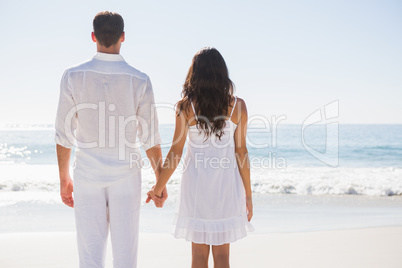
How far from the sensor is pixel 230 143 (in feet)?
8.91

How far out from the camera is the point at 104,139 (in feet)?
7.50

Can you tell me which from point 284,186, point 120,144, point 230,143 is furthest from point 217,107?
point 284,186

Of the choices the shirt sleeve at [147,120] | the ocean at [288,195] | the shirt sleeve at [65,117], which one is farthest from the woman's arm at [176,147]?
the ocean at [288,195]

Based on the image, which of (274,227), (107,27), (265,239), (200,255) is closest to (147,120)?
(107,27)

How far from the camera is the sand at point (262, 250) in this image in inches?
162

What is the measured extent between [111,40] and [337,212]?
5702 mm

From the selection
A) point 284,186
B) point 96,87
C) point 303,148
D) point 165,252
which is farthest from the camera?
point 303,148

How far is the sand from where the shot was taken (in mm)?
4121

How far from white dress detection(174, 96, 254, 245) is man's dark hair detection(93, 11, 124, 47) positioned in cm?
81

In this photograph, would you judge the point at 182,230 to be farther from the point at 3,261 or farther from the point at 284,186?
the point at 284,186

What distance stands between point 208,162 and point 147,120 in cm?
55

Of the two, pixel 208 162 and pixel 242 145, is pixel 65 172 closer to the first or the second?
pixel 208 162

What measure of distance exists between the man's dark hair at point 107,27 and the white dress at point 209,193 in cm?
81

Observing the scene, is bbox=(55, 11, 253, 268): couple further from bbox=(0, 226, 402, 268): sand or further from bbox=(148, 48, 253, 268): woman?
bbox=(0, 226, 402, 268): sand
